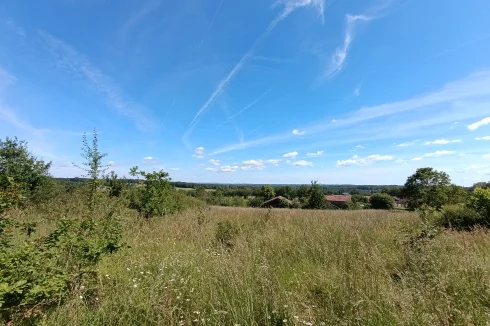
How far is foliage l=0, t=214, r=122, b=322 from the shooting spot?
216cm

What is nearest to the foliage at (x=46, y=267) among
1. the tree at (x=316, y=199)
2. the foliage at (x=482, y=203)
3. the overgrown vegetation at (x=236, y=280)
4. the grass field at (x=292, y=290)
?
the overgrown vegetation at (x=236, y=280)

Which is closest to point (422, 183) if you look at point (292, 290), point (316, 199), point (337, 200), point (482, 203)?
point (337, 200)

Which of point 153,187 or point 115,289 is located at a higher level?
point 153,187

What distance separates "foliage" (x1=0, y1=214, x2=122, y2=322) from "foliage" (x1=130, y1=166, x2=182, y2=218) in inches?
225

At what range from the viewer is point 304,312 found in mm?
2609

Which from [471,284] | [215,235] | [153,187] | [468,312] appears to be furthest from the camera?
[153,187]

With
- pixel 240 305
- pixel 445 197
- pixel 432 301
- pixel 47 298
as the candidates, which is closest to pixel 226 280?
pixel 240 305

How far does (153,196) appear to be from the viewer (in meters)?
10.1

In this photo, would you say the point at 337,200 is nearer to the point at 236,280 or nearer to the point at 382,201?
the point at 382,201

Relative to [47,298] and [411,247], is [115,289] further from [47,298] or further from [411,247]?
[411,247]

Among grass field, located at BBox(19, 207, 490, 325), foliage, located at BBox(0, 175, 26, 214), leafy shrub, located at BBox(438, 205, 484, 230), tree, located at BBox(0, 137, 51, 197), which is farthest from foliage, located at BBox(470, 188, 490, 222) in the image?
tree, located at BBox(0, 137, 51, 197)

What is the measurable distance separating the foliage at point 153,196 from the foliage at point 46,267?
5719 mm

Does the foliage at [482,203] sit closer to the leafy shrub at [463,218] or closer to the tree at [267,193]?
the leafy shrub at [463,218]

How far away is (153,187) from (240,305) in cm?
833
